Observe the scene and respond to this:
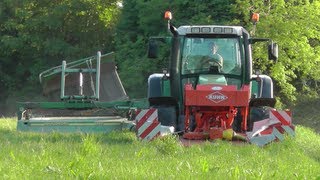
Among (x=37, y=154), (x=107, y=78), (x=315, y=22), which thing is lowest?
(x=37, y=154)

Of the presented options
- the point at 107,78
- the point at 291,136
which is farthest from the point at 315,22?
the point at 291,136

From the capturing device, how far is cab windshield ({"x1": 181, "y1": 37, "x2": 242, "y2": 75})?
45.3 feet

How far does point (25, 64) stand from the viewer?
42500 mm

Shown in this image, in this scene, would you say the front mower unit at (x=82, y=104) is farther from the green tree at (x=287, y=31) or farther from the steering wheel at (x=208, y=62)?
the green tree at (x=287, y=31)

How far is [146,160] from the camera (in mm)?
9336

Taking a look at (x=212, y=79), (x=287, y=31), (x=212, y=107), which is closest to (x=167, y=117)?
(x=212, y=107)

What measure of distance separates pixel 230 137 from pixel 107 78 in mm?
5971

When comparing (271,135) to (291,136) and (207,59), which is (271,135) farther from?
(207,59)

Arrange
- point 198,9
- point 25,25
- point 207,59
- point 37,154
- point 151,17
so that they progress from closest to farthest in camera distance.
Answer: point 37,154, point 207,59, point 198,9, point 151,17, point 25,25

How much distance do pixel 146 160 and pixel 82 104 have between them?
233 inches

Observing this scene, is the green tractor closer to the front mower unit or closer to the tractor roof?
the tractor roof

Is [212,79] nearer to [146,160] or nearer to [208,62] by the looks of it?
[208,62]

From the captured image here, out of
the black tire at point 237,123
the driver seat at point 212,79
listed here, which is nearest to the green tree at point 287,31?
the driver seat at point 212,79

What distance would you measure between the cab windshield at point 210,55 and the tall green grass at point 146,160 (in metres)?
2.08
